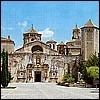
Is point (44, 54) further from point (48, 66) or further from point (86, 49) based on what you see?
point (86, 49)

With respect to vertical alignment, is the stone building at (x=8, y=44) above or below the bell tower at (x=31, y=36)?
below

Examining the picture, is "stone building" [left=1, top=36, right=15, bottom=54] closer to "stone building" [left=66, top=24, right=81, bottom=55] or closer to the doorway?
the doorway

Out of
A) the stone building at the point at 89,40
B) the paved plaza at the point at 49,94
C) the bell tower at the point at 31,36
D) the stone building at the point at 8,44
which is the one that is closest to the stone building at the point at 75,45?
the stone building at the point at 89,40

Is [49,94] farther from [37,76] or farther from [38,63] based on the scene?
[37,76]

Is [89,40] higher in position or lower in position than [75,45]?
higher

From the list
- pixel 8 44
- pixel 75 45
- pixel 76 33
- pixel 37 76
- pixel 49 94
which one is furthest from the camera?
pixel 76 33

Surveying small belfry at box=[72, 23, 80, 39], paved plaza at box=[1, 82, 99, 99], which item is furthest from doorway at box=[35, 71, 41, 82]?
paved plaza at box=[1, 82, 99, 99]

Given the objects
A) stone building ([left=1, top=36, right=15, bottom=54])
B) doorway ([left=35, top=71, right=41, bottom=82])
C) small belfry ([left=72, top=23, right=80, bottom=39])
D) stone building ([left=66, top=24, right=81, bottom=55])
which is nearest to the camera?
doorway ([left=35, top=71, right=41, bottom=82])

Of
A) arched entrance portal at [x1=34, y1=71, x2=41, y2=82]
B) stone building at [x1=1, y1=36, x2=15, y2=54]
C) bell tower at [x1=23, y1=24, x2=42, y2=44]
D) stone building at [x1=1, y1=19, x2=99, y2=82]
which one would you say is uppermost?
bell tower at [x1=23, y1=24, x2=42, y2=44]

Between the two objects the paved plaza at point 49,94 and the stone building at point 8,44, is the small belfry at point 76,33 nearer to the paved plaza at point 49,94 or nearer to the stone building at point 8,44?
the stone building at point 8,44

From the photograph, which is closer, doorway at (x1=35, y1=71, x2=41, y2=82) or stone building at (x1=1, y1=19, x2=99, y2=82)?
stone building at (x1=1, y1=19, x2=99, y2=82)

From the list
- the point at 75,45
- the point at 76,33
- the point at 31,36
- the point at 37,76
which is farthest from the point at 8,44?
the point at 76,33

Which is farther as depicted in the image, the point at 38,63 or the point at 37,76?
the point at 37,76

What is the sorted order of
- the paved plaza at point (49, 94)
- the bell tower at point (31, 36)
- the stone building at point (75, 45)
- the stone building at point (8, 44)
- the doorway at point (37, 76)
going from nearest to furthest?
the paved plaza at point (49, 94)
the doorway at point (37, 76)
the stone building at point (75, 45)
the stone building at point (8, 44)
the bell tower at point (31, 36)
